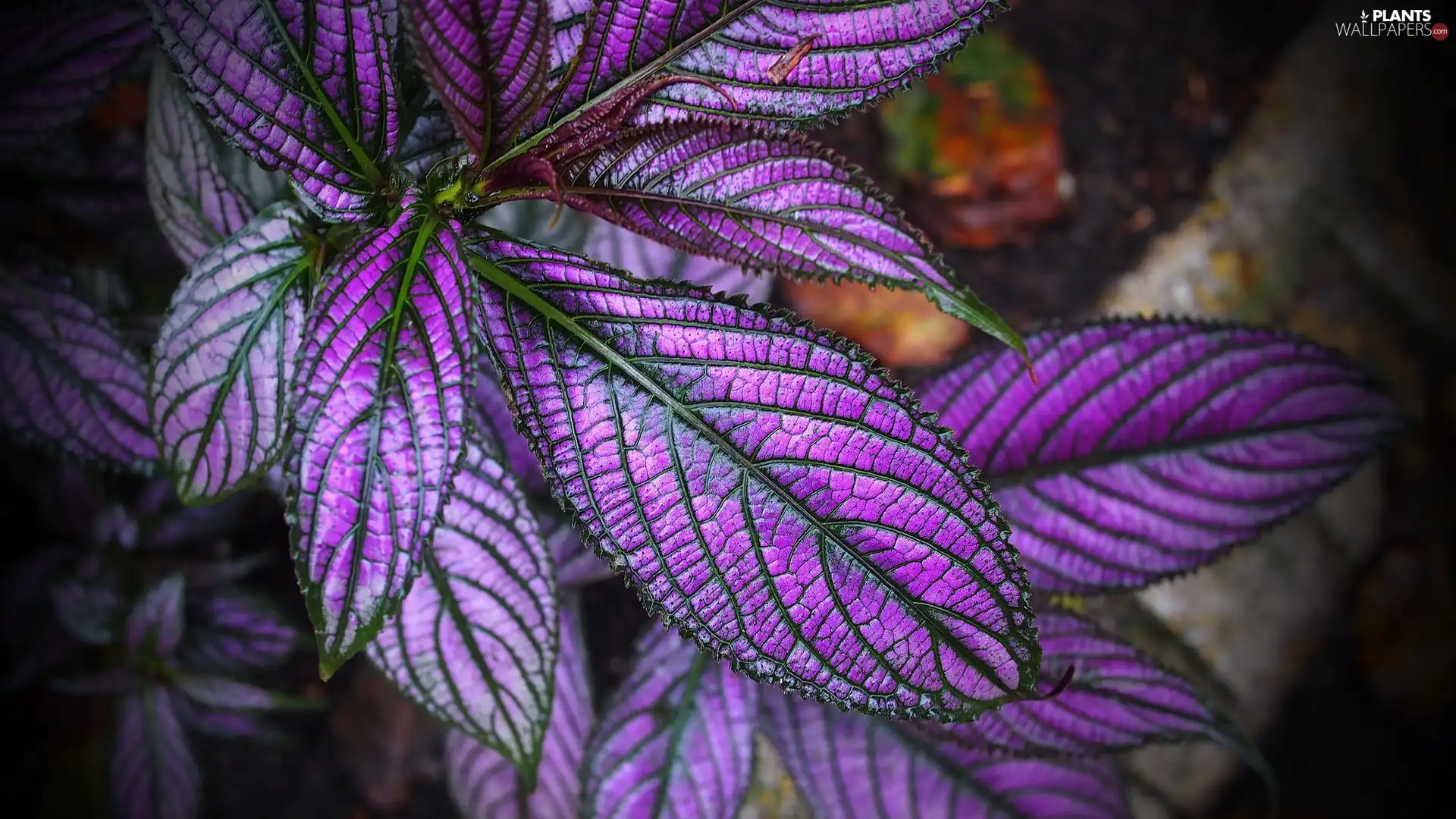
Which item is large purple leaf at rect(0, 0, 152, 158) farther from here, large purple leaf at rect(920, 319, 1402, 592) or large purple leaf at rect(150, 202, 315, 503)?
large purple leaf at rect(920, 319, 1402, 592)

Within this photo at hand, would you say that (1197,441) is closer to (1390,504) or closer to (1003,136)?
(1003,136)

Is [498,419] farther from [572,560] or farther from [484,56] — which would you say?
[484,56]

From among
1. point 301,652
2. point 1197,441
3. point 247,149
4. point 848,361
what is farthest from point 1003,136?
point 301,652

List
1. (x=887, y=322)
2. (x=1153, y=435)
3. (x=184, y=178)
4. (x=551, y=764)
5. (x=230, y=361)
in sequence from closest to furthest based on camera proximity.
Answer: (x=230, y=361) < (x=184, y=178) < (x=1153, y=435) < (x=551, y=764) < (x=887, y=322)

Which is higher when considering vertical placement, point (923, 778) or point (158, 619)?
point (158, 619)

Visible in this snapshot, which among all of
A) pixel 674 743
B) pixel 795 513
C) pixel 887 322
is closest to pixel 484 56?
pixel 795 513

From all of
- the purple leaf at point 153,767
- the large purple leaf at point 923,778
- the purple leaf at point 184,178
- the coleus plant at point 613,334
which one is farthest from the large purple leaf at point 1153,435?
the purple leaf at point 153,767
